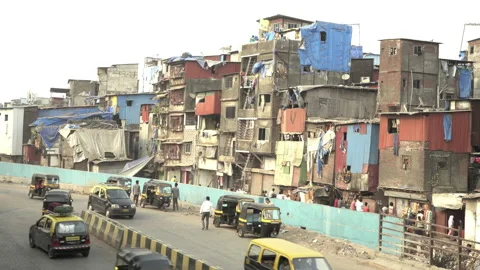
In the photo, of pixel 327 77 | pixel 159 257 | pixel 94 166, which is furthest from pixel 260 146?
pixel 159 257

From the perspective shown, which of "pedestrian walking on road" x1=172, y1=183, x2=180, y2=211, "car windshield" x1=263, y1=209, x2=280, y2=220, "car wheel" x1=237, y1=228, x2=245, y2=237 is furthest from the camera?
"pedestrian walking on road" x1=172, y1=183, x2=180, y2=211

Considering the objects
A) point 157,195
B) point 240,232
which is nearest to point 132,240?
point 240,232

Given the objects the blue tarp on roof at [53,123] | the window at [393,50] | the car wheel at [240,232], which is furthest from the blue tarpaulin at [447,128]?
the blue tarp on roof at [53,123]

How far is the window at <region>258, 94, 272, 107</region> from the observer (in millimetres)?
53056

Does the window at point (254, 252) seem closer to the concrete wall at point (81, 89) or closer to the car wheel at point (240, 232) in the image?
the car wheel at point (240, 232)

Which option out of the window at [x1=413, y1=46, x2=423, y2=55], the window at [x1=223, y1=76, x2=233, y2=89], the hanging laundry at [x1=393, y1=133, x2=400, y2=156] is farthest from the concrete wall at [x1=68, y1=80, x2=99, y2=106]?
the hanging laundry at [x1=393, y1=133, x2=400, y2=156]

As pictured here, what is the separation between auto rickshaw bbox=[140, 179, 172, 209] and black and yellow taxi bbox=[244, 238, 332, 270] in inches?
984

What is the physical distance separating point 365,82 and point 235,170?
1479 centimetres

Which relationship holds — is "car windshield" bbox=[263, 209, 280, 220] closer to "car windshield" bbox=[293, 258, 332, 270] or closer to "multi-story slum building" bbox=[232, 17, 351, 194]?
"car windshield" bbox=[293, 258, 332, 270]

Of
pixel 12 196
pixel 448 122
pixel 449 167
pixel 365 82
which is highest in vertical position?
pixel 365 82

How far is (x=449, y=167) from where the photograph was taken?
118ft

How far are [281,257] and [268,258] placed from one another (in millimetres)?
725

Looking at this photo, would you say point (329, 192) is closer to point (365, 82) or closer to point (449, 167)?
point (449, 167)

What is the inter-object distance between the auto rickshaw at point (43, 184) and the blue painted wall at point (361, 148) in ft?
76.5
